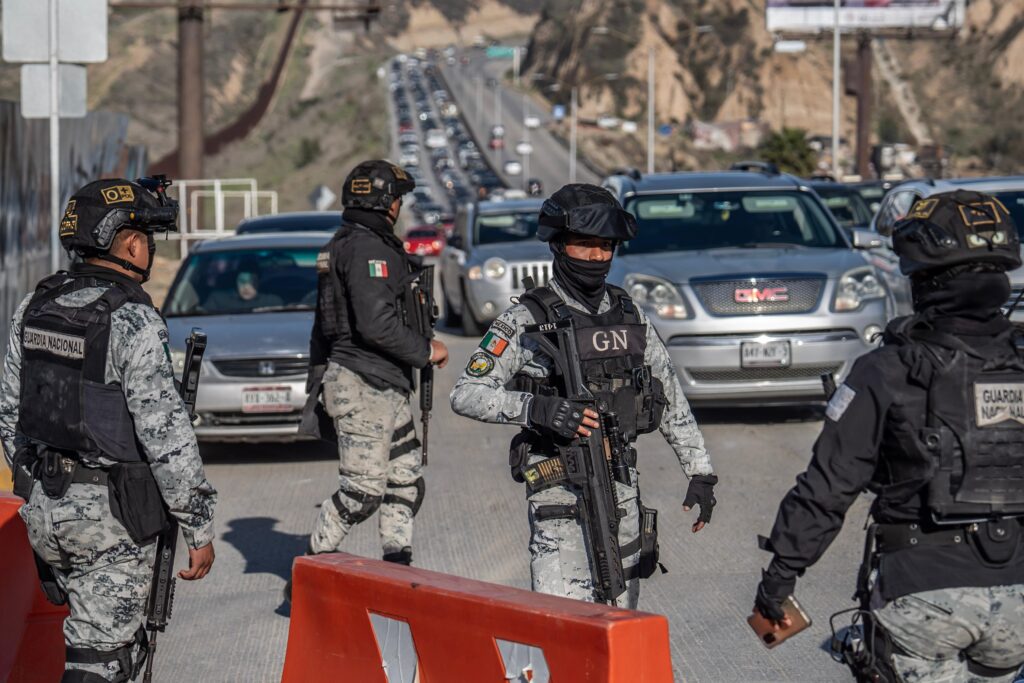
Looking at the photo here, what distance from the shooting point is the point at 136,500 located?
4477mm

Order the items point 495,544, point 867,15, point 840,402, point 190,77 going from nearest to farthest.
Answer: point 840,402 → point 495,544 → point 190,77 → point 867,15

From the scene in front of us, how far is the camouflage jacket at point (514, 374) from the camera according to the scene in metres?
4.75

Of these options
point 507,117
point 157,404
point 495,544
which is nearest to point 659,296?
point 495,544

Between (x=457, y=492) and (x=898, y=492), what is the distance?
6.14m

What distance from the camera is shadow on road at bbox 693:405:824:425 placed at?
39.6ft

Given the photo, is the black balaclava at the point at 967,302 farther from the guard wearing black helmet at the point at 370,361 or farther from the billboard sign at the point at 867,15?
the billboard sign at the point at 867,15

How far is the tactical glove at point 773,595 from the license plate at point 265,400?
23.2ft

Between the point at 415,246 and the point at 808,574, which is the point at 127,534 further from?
the point at 415,246

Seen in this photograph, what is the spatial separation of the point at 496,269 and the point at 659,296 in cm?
679

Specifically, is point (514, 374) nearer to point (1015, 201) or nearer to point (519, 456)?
point (519, 456)

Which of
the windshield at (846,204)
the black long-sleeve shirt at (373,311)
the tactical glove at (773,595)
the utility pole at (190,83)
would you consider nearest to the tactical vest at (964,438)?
the tactical glove at (773,595)

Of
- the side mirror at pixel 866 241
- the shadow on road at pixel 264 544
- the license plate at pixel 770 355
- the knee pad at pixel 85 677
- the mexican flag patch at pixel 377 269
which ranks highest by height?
the mexican flag patch at pixel 377 269

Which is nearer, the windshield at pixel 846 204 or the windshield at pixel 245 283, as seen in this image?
the windshield at pixel 245 283

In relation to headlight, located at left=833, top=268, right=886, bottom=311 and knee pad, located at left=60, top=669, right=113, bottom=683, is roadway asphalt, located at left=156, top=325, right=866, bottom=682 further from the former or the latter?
headlight, located at left=833, top=268, right=886, bottom=311
